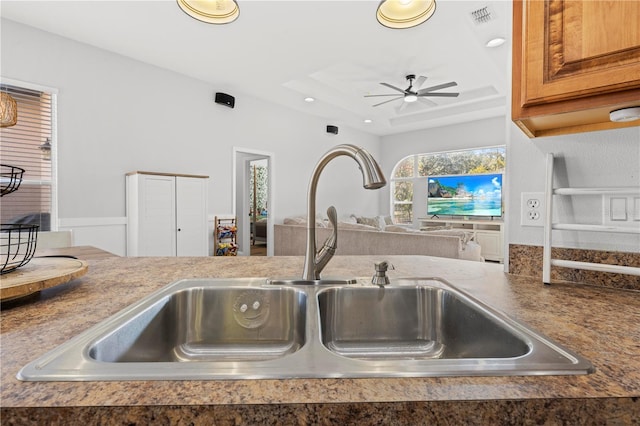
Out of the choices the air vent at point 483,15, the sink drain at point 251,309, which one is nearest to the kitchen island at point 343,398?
the sink drain at point 251,309

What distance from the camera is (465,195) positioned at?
677 cm

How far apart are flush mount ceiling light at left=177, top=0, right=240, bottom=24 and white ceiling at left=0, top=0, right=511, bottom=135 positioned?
0.85 metres

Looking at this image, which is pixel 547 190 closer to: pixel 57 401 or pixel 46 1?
pixel 57 401

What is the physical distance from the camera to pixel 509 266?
1.16m

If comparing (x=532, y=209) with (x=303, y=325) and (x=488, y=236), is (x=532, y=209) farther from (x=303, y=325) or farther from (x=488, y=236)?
(x=488, y=236)

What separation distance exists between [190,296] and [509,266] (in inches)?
42.6

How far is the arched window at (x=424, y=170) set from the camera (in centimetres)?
666

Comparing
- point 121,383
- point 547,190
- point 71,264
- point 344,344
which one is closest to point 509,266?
point 547,190

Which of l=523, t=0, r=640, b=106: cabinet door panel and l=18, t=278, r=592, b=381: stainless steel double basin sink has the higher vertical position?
l=523, t=0, r=640, b=106: cabinet door panel

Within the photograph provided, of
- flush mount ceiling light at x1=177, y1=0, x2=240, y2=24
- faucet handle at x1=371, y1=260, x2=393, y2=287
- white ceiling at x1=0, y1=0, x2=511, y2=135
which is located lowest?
faucet handle at x1=371, y1=260, x2=393, y2=287

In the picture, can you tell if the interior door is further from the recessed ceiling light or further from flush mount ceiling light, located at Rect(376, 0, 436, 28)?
the recessed ceiling light

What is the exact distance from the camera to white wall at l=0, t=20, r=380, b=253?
11.3 ft

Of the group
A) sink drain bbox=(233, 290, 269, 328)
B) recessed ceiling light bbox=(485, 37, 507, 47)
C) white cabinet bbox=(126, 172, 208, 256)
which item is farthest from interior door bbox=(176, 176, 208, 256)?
recessed ceiling light bbox=(485, 37, 507, 47)

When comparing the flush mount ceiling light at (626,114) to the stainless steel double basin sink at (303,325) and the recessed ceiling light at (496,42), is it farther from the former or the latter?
the recessed ceiling light at (496,42)
